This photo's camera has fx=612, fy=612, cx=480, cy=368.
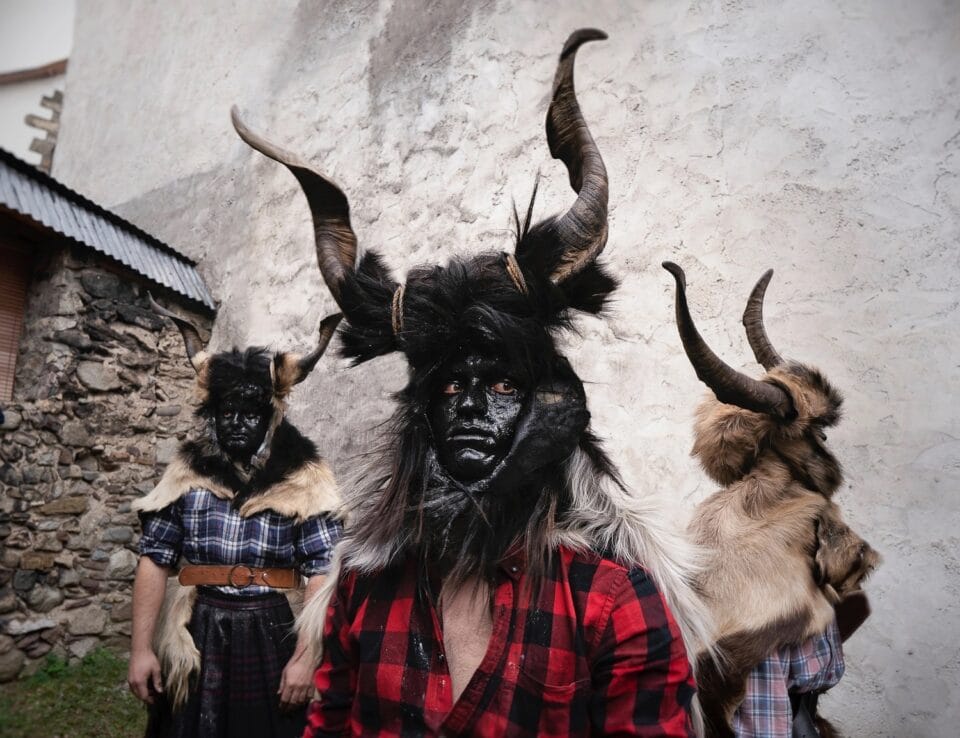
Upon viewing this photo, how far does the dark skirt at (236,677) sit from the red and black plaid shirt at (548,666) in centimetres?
141

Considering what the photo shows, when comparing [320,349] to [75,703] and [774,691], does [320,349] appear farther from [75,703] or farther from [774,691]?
[75,703]

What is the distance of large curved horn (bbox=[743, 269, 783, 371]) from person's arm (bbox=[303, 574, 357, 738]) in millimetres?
1719

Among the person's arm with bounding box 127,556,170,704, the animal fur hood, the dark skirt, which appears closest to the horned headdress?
the animal fur hood

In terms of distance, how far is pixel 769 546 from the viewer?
1.93m

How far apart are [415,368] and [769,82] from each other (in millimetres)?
3196

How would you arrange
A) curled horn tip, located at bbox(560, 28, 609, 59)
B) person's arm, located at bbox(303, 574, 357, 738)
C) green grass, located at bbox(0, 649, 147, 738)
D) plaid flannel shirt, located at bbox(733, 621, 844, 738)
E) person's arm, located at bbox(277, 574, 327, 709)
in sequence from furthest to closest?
green grass, located at bbox(0, 649, 147, 738)
person's arm, located at bbox(277, 574, 327, 709)
plaid flannel shirt, located at bbox(733, 621, 844, 738)
person's arm, located at bbox(303, 574, 357, 738)
curled horn tip, located at bbox(560, 28, 609, 59)

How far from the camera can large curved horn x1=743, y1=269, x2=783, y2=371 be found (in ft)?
7.62

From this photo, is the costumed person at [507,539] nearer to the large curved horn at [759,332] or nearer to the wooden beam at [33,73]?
the large curved horn at [759,332]

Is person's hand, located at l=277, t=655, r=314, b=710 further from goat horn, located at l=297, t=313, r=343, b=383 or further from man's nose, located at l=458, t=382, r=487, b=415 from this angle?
man's nose, located at l=458, t=382, r=487, b=415

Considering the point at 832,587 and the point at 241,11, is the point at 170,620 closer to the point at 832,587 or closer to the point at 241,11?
the point at 832,587

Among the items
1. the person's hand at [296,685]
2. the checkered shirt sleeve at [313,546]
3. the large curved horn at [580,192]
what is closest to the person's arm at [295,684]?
the person's hand at [296,685]

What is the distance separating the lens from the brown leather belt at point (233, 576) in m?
2.73

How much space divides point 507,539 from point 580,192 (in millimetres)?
852

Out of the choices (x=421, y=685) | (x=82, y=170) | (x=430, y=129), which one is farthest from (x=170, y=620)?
(x=82, y=170)
